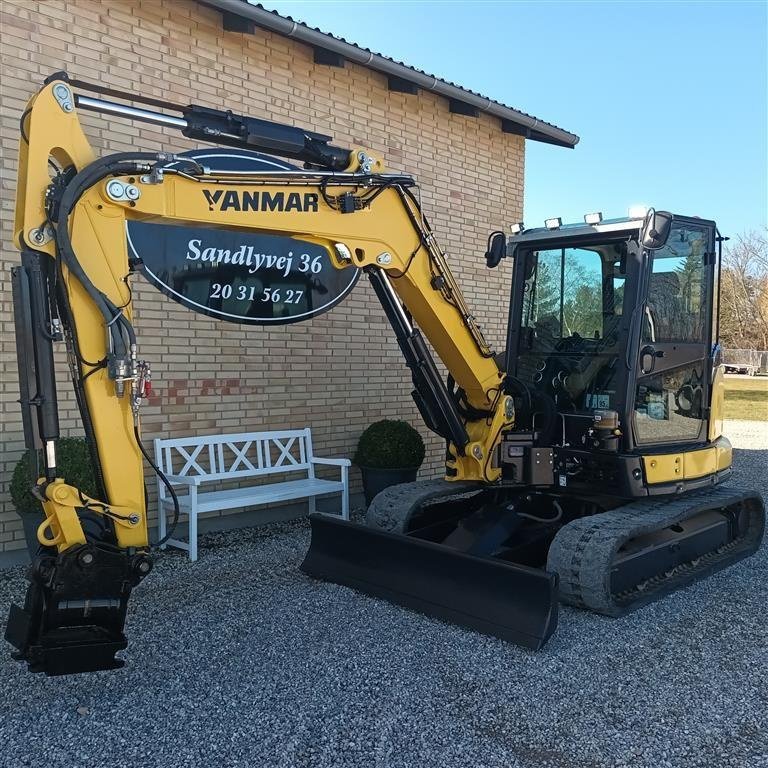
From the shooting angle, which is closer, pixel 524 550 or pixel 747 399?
pixel 524 550

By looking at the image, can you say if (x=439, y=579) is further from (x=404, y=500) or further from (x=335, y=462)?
(x=335, y=462)

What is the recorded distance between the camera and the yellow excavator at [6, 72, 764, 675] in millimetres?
3334

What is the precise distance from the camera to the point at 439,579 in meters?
4.61

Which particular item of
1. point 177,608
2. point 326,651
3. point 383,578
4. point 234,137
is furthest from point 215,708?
point 234,137

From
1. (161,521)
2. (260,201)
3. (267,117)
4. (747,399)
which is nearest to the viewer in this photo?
(260,201)

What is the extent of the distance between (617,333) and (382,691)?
2.92m

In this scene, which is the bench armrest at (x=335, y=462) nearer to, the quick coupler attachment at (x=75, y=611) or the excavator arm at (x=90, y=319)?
the excavator arm at (x=90, y=319)

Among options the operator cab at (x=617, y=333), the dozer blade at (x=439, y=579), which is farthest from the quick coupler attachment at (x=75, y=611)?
the operator cab at (x=617, y=333)

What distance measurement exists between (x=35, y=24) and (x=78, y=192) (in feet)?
10.1

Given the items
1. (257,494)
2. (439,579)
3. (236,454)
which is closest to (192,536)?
(257,494)

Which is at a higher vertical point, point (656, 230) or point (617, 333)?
point (656, 230)

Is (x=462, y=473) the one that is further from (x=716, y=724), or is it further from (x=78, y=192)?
(x=78, y=192)

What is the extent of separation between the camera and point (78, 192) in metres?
3.30

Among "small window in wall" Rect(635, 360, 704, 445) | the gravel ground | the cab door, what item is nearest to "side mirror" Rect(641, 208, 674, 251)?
the cab door
